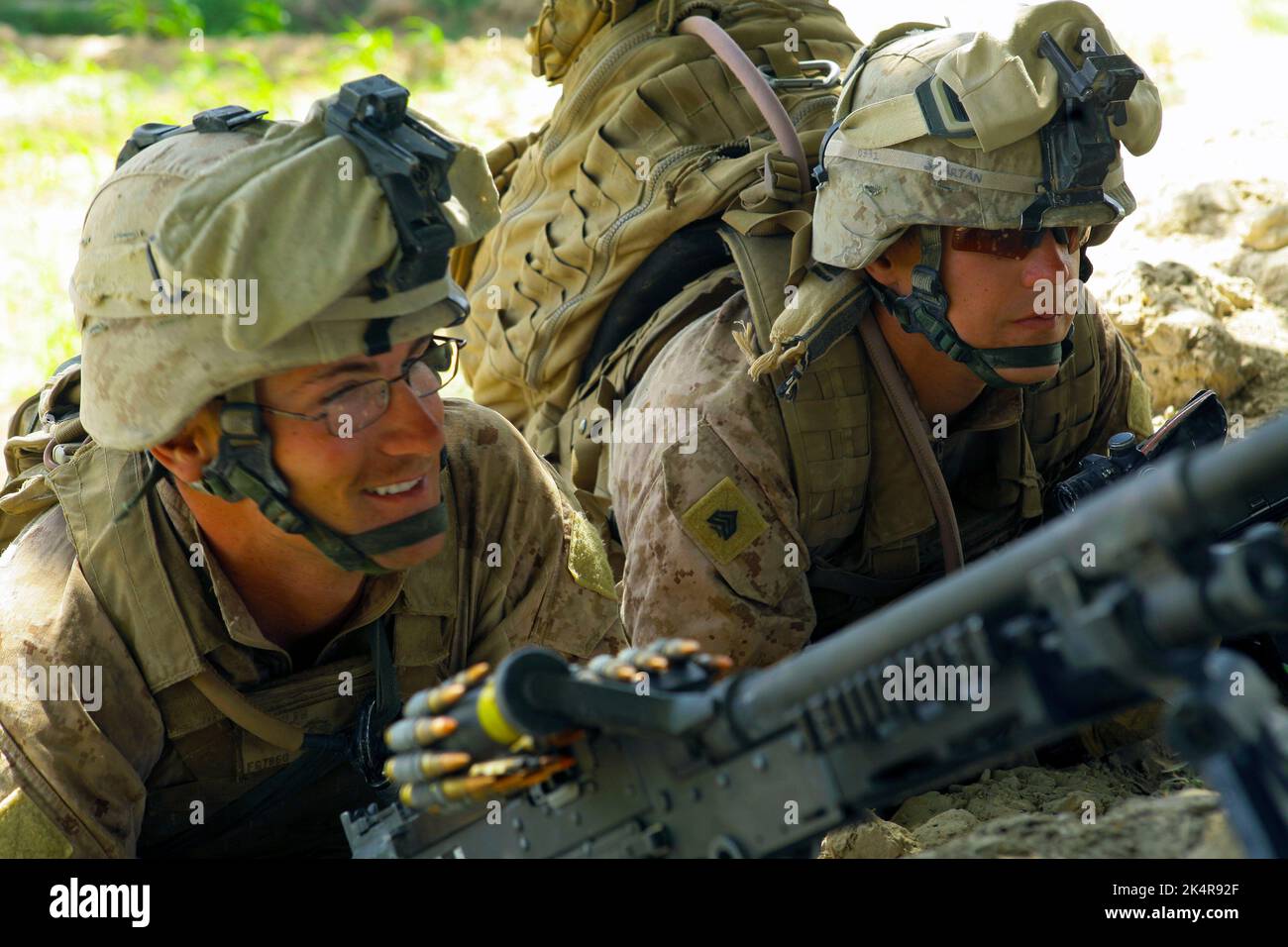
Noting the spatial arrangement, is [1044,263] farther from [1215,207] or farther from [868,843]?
[1215,207]

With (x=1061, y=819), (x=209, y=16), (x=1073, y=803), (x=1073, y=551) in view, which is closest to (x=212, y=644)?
(x=1061, y=819)

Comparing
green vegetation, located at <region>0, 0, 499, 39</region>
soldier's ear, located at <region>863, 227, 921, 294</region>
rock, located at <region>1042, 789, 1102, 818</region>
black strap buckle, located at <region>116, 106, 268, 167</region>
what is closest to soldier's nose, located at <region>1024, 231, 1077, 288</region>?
soldier's ear, located at <region>863, 227, 921, 294</region>

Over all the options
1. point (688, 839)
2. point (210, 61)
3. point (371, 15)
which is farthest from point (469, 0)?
point (688, 839)

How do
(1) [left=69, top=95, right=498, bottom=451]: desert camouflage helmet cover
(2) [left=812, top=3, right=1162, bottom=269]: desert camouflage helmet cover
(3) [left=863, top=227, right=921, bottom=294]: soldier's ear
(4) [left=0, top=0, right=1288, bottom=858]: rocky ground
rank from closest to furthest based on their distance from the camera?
(4) [left=0, top=0, right=1288, bottom=858]: rocky ground → (1) [left=69, top=95, right=498, bottom=451]: desert camouflage helmet cover → (2) [left=812, top=3, right=1162, bottom=269]: desert camouflage helmet cover → (3) [left=863, top=227, right=921, bottom=294]: soldier's ear

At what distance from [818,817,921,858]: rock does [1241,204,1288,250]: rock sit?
350cm

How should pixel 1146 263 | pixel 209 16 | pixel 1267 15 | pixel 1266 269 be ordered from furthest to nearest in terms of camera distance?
pixel 209 16 → pixel 1267 15 → pixel 1266 269 → pixel 1146 263

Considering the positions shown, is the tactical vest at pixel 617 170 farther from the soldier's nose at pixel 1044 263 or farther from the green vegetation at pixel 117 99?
the green vegetation at pixel 117 99

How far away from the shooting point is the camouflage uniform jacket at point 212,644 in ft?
10.0

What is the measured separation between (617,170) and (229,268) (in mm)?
2506

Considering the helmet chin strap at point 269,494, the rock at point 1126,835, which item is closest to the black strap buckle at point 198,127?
the helmet chin strap at point 269,494

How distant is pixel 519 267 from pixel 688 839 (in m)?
3.37

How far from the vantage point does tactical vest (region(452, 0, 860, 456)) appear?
4957mm

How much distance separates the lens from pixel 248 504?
129 inches

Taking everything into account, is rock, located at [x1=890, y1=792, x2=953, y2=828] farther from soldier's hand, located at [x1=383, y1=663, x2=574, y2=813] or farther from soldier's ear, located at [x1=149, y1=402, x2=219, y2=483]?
soldier's ear, located at [x1=149, y1=402, x2=219, y2=483]
